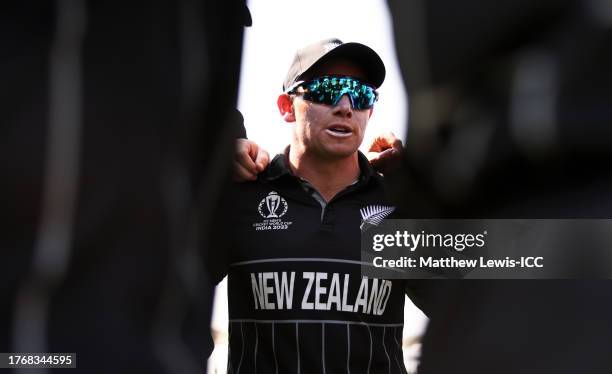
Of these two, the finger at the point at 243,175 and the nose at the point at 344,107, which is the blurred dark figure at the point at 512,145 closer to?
the nose at the point at 344,107

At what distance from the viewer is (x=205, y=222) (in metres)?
0.80

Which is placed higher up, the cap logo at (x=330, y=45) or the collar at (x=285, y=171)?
the cap logo at (x=330, y=45)

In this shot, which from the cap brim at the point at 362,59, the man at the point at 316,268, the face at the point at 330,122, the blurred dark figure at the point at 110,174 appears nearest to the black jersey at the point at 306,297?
the man at the point at 316,268

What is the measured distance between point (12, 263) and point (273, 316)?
591 millimetres

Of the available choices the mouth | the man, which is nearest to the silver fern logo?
the man

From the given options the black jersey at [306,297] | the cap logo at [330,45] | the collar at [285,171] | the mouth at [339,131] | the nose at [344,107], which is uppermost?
the cap logo at [330,45]

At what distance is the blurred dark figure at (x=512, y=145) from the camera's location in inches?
26.9

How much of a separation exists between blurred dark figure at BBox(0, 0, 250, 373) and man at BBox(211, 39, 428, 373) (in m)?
0.42

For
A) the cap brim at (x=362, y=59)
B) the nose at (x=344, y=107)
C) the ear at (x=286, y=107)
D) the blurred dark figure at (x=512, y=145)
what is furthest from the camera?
the ear at (x=286, y=107)

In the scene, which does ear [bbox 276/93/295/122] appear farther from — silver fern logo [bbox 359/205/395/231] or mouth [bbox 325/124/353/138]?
silver fern logo [bbox 359/205/395/231]

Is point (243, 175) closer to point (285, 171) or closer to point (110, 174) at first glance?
point (285, 171)

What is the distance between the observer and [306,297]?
1303 millimetres

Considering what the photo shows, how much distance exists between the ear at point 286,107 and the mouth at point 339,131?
9 cm

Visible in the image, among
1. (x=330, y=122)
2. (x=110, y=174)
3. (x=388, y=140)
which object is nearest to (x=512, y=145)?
(x=110, y=174)
